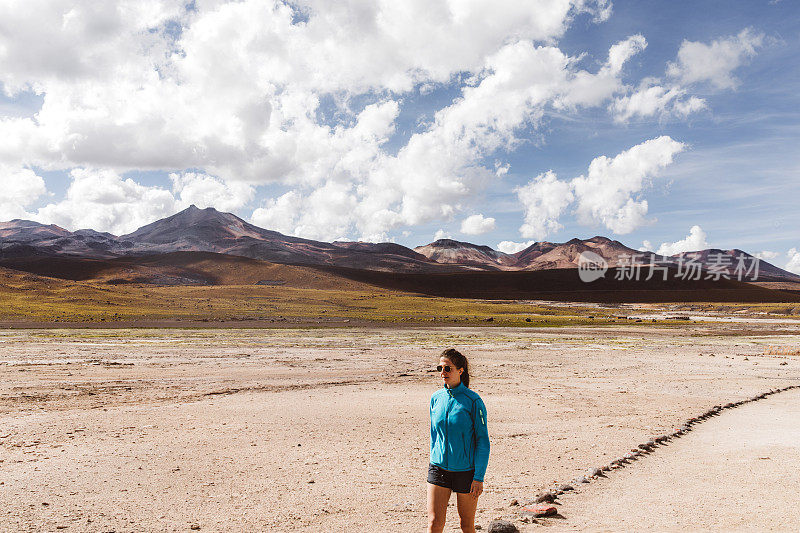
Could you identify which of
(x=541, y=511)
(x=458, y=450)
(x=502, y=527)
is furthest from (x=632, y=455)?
(x=458, y=450)

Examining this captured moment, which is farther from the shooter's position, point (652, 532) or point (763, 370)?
point (763, 370)

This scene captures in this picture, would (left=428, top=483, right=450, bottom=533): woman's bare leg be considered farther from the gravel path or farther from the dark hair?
the gravel path

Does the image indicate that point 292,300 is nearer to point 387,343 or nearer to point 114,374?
point 387,343

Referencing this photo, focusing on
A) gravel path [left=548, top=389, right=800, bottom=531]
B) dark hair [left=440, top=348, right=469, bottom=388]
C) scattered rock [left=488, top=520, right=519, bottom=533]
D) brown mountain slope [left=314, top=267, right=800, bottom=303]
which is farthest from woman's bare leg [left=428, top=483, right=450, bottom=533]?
brown mountain slope [left=314, top=267, right=800, bottom=303]

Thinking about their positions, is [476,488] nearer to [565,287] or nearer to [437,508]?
[437,508]

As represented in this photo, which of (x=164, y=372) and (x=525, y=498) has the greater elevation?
(x=525, y=498)

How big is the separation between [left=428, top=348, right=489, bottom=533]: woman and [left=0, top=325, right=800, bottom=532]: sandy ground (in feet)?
7.63

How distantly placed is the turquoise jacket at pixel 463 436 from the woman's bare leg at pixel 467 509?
24 cm

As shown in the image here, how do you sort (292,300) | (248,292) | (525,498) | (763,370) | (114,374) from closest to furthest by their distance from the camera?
(525,498), (114,374), (763,370), (292,300), (248,292)

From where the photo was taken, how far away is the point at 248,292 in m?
116

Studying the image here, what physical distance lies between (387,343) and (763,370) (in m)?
23.6

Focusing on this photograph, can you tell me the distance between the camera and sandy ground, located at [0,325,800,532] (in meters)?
8.16

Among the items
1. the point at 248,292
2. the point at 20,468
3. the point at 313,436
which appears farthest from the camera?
the point at 248,292

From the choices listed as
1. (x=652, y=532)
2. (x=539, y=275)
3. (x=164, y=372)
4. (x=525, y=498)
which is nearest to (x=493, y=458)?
(x=525, y=498)
